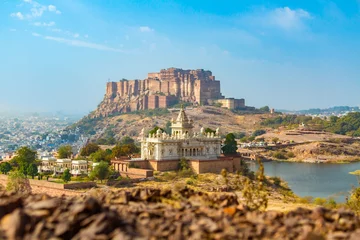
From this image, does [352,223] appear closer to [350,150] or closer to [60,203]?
[60,203]

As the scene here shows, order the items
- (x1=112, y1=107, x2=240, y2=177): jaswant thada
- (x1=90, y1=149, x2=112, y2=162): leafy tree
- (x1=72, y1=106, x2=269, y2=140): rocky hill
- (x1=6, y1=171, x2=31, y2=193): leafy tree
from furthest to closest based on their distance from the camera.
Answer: (x1=72, y1=106, x2=269, y2=140): rocky hill, (x1=90, y1=149, x2=112, y2=162): leafy tree, (x1=112, y1=107, x2=240, y2=177): jaswant thada, (x1=6, y1=171, x2=31, y2=193): leafy tree

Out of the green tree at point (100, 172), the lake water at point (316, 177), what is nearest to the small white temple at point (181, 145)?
the green tree at point (100, 172)

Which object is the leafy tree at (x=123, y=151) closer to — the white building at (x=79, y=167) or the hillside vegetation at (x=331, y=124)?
the white building at (x=79, y=167)

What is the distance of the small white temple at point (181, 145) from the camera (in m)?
39.8

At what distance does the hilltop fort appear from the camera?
352ft

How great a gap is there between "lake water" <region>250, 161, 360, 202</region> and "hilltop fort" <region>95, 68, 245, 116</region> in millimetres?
39967

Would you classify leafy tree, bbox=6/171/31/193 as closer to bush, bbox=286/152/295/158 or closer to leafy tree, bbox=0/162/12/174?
leafy tree, bbox=0/162/12/174

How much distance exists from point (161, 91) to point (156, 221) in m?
101

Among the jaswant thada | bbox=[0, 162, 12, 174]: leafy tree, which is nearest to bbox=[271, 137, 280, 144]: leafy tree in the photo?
the jaswant thada

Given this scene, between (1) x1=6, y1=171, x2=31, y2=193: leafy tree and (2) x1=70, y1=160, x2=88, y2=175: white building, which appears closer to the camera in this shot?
(1) x1=6, y1=171, x2=31, y2=193: leafy tree

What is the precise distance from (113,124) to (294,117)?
3439cm

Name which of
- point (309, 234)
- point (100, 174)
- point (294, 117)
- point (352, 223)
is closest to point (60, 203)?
point (309, 234)

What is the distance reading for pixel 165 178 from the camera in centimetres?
3669

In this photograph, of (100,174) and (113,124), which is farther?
(113,124)
